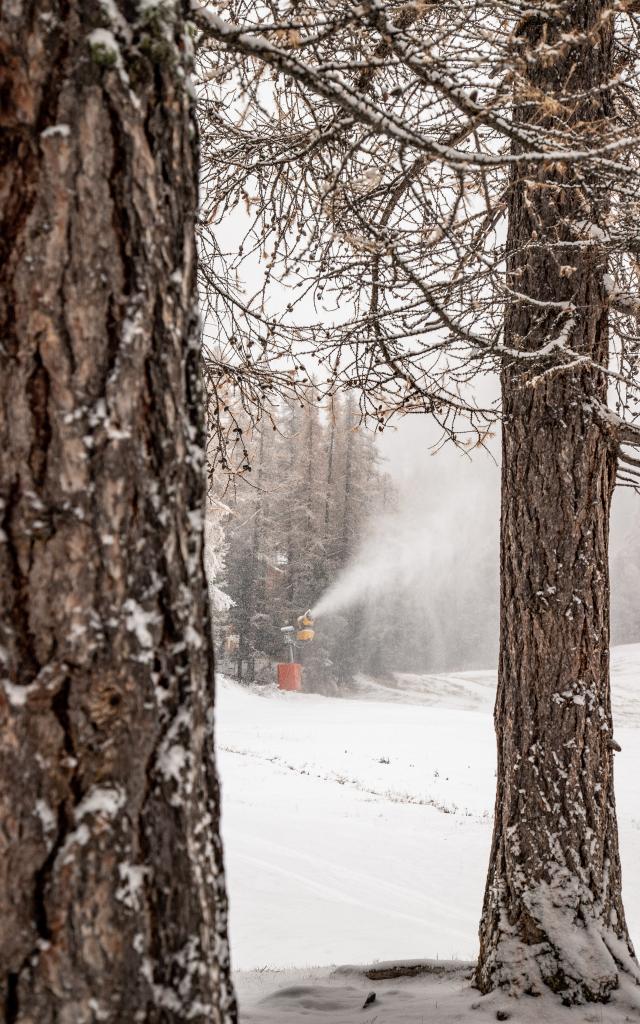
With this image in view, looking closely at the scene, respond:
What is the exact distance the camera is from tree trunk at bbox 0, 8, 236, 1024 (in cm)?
134

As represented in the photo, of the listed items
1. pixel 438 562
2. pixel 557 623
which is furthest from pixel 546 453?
pixel 438 562

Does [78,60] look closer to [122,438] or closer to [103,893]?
[122,438]

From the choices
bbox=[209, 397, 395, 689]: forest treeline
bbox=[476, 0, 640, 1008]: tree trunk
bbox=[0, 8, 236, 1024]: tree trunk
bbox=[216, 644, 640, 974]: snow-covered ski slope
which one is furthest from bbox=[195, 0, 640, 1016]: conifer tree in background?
bbox=[209, 397, 395, 689]: forest treeline

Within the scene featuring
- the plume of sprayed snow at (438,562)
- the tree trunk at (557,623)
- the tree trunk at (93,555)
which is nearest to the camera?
the tree trunk at (93,555)

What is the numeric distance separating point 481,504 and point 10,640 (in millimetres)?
44984

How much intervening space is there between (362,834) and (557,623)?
6419 mm

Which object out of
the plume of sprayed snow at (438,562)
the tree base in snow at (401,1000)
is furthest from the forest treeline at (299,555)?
the tree base in snow at (401,1000)

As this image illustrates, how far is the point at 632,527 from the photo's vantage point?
44531 millimetres

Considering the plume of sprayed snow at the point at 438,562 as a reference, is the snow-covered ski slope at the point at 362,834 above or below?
below

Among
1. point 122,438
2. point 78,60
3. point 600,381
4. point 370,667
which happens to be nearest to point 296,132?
point 600,381

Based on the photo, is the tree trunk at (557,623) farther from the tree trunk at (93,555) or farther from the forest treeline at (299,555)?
the forest treeline at (299,555)

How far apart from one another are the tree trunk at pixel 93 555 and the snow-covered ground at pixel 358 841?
276 cm

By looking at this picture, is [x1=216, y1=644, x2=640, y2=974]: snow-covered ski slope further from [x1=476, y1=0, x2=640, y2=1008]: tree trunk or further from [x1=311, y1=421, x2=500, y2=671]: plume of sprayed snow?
[x1=311, y1=421, x2=500, y2=671]: plume of sprayed snow

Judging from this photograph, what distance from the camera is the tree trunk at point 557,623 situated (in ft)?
12.0
